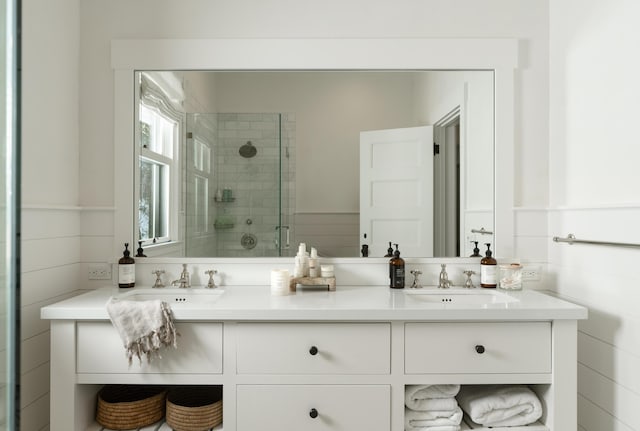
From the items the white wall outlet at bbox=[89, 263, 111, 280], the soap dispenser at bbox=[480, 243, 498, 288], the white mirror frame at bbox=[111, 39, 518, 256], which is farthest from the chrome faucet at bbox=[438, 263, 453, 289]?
the white wall outlet at bbox=[89, 263, 111, 280]

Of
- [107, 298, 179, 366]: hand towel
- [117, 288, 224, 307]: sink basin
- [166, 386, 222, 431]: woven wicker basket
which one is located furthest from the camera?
[117, 288, 224, 307]: sink basin

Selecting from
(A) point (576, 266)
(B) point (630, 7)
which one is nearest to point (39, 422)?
(A) point (576, 266)

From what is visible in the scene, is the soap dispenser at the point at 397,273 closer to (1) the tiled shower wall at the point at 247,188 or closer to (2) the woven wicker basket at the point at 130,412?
(1) the tiled shower wall at the point at 247,188

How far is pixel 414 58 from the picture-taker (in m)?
2.11

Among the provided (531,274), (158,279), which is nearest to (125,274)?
(158,279)

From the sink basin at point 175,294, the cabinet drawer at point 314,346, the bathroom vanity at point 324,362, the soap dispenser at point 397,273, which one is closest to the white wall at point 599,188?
the bathroom vanity at point 324,362

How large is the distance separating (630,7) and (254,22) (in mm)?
1557

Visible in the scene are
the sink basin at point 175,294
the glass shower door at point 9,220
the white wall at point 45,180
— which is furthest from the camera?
the sink basin at point 175,294

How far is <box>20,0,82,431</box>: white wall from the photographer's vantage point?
5.84 feet

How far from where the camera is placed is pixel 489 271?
2.03 meters

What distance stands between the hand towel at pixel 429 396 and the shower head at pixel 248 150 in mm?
1254

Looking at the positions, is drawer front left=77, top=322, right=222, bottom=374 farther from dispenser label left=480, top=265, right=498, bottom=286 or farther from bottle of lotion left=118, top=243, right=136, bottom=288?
dispenser label left=480, top=265, right=498, bottom=286

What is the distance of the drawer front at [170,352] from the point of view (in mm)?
1623

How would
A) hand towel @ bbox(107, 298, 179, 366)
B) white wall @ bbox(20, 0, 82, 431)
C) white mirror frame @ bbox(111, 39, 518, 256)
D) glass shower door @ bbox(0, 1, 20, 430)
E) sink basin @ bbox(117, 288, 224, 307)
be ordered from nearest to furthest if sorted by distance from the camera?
1. glass shower door @ bbox(0, 1, 20, 430)
2. hand towel @ bbox(107, 298, 179, 366)
3. white wall @ bbox(20, 0, 82, 431)
4. sink basin @ bbox(117, 288, 224, 307)
5. white mirror frame @ bbox(111, 39, 518, 256)
